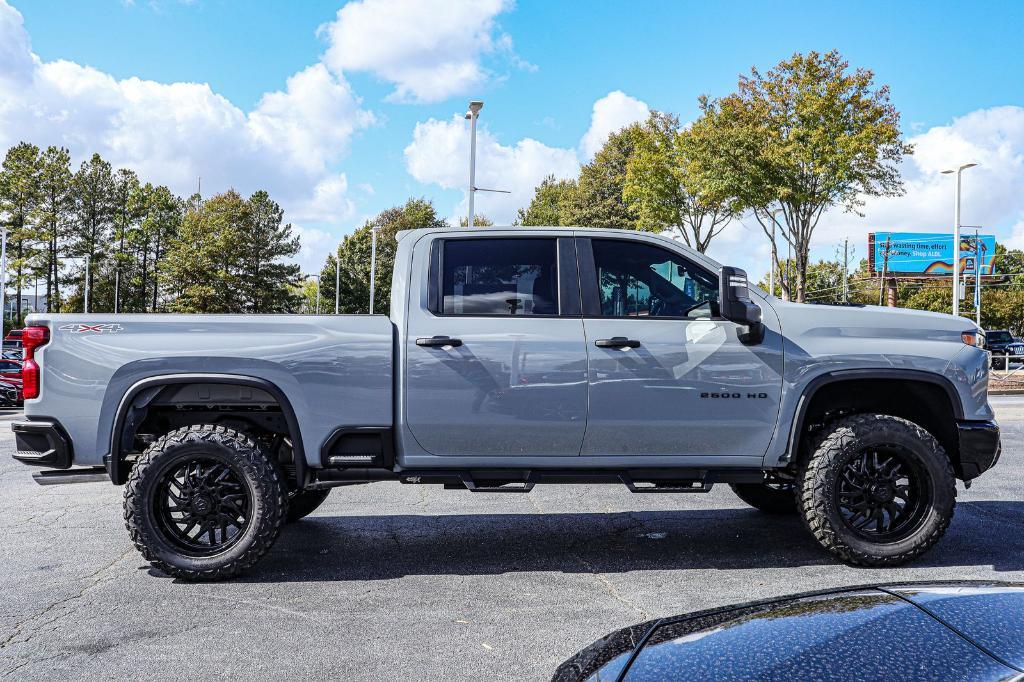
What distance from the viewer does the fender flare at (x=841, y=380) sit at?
193 inches

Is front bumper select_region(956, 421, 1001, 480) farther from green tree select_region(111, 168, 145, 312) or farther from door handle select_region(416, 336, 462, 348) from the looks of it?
green tree select_region(111, 168, 145, 312)

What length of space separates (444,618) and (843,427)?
2.59 m

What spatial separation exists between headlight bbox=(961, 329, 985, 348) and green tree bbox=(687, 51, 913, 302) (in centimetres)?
1880

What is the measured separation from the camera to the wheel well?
16.6 ft

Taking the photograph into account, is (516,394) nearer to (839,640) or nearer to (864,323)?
(864,323)

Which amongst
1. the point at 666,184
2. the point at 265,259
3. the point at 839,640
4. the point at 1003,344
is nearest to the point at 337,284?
the point at 265,259

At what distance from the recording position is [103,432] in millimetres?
4715

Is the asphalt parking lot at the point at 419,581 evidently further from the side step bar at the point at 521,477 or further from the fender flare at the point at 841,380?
the fender flare at the point at 841,380

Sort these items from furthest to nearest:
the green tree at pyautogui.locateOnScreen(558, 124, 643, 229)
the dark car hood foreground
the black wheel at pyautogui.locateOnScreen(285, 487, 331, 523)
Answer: the green tree at pyautogui.locateOnScreen(558, 124, 643, 229), the black wheel at pyautogui.locateOnScreen(285, 487, 331, 523), the dark car hood foreground

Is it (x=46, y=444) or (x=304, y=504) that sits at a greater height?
(x=46, y=444)

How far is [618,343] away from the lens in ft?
15.7

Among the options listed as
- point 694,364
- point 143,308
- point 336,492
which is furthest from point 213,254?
point 694,364

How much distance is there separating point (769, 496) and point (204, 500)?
13.5 ft

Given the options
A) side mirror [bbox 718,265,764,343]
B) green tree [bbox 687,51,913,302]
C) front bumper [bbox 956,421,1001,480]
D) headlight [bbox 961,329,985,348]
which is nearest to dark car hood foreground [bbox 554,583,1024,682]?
side mirror [bbox 718,265,764,343]
